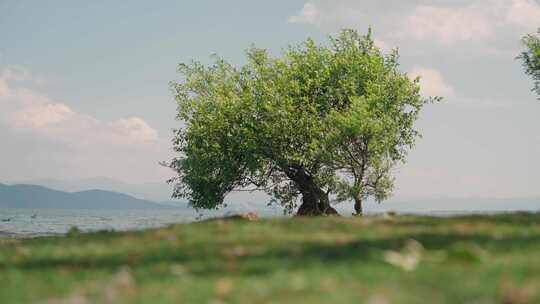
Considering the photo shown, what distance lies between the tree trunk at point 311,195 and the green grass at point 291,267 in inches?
1468

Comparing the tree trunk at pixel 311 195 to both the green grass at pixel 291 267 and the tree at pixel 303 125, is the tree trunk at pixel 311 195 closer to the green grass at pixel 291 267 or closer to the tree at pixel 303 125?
the tree at pixel 303 125

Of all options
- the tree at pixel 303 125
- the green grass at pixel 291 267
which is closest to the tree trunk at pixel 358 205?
the tree at pixel 303 125

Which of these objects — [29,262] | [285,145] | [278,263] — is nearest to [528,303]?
[278,263]

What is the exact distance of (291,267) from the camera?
11.6 m

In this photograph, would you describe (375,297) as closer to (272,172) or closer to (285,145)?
(285,145)

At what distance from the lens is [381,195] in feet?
188

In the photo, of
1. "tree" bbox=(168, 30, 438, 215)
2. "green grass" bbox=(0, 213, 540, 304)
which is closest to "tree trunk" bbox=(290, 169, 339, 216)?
"tree" bbox=(168, 30, 438, 215)

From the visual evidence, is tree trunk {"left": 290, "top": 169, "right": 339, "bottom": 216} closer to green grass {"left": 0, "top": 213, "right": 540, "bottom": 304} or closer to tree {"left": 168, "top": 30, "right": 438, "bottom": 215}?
tree {"left": 168, "top": 30, "right": 438, "bottom": 215}

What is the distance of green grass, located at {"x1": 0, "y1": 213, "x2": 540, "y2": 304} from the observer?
31.3 feet

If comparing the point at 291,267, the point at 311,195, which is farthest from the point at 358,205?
the point at 291,267

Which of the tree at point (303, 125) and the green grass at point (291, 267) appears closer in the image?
the green grass at point (291, 267)

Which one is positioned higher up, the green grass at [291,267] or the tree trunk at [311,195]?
the tree trunk at [311,195]

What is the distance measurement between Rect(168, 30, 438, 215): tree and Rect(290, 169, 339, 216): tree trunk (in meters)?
0.09

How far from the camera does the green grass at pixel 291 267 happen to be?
9.55 meters
